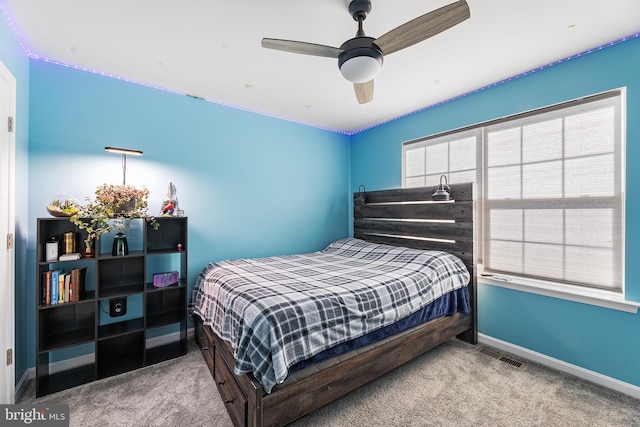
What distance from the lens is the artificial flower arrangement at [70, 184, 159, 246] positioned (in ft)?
6.71

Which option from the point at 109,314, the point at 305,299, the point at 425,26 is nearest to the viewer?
the point at 425,26

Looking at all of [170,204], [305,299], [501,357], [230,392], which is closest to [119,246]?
[170,204]

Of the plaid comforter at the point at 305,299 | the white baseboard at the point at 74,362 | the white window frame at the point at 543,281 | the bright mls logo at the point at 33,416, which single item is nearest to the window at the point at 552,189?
the white window frame at the point at 543,281

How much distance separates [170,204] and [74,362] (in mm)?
1511

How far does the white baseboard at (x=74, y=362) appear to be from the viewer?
201cm

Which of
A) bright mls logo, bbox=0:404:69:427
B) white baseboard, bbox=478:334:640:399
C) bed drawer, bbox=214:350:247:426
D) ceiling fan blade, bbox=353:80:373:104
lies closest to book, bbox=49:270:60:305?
bright mls logo, bbox=0:404:69:427

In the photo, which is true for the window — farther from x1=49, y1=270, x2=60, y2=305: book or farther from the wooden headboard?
x1=49, y1=270, x2=60, y2=305: book

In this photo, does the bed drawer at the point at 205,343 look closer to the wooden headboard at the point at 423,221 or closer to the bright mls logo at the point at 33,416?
the bright mls logo at the point at 33,416

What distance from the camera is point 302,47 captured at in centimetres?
159

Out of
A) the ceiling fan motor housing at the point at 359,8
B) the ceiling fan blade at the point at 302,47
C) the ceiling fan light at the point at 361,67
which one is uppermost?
the ceiling fan motor housing at the point at 359,8

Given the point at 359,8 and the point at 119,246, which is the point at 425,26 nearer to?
the point at 359,8

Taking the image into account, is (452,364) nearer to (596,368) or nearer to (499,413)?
(499,413)

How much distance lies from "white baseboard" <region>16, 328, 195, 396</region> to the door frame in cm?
24

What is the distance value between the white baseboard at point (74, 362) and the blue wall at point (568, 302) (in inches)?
124
